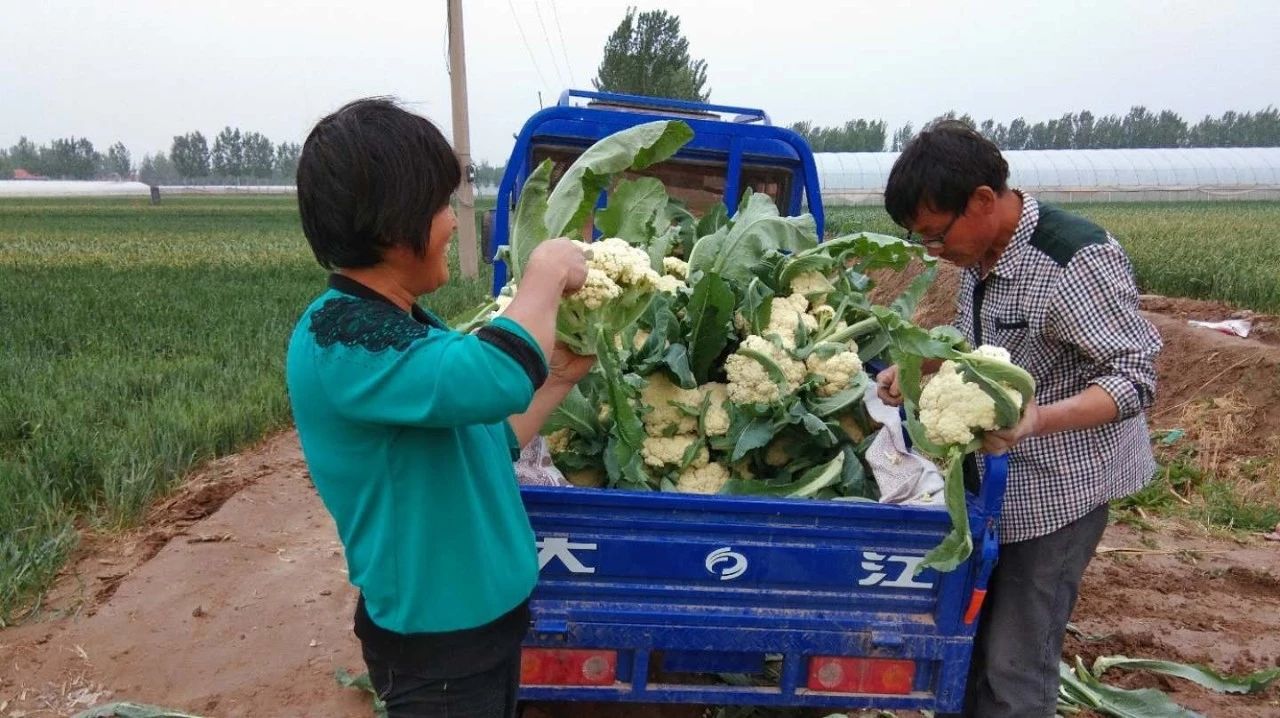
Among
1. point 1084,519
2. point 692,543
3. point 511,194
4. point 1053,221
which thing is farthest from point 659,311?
point 511,194

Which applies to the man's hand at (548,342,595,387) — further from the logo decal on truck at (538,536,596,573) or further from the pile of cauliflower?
the pile of cauliflower

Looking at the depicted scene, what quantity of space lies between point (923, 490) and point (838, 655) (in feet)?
1.47

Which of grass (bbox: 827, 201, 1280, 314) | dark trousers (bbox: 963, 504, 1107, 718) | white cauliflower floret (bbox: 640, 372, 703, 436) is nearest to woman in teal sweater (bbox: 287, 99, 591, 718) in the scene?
white cauliflower floret (bbox: 640, 372, 703, 436)

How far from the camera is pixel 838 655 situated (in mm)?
2129

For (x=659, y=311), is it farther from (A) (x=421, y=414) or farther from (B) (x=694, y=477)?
(A) (x=421, y=414)

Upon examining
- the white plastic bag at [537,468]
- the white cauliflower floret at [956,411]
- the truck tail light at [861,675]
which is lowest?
the truck tail light at [861,675]

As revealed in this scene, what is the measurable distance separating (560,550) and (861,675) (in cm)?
79

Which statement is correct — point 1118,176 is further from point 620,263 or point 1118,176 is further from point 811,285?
point 620,263

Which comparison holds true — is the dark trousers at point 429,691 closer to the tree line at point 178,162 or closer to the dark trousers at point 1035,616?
the dark trousers at point 1035,616

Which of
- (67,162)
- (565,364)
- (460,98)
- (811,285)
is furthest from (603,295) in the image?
(67,162)

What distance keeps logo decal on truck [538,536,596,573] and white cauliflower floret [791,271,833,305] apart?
125 cm

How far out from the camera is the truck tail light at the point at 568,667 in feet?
6.95

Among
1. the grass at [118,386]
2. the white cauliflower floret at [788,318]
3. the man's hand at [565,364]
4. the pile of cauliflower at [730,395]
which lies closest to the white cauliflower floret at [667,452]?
the pile of cauliflower at [730,395]

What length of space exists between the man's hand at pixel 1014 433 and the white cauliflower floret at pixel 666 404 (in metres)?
0.89
